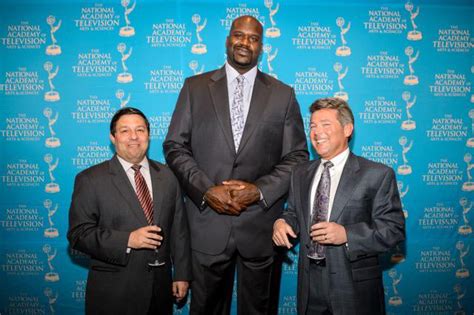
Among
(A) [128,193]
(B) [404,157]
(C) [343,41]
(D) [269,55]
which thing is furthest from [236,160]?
(B) [404,157]

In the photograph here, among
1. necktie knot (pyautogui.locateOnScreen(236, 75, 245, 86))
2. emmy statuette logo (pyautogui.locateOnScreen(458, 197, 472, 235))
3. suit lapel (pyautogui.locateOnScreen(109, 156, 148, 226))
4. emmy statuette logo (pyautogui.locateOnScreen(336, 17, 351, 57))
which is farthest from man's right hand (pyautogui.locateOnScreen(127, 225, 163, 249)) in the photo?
emmy statuette logo (pyautogui.locateOnScreen(458, 197, 472, 235))

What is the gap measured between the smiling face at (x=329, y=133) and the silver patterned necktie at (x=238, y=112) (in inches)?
21.2

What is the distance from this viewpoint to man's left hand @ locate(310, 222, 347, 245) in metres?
1.98

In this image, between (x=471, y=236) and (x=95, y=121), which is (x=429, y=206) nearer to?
(x=471, y=236)

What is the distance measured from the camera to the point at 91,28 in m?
3.64

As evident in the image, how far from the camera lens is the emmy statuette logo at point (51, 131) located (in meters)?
3.68

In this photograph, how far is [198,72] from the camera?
12.1ft

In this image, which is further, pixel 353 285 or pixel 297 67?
pixel 297 67

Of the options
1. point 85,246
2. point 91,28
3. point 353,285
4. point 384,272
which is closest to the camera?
point 353,285

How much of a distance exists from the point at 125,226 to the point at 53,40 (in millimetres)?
2359

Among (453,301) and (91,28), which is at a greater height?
(91,28)

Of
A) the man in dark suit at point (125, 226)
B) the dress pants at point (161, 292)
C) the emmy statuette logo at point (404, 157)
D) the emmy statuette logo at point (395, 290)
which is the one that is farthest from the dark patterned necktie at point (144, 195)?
the emmy statuette logo at point (395, 290)

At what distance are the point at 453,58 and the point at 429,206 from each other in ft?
5.05

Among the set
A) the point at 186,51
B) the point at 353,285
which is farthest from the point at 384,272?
the point at 186,51
